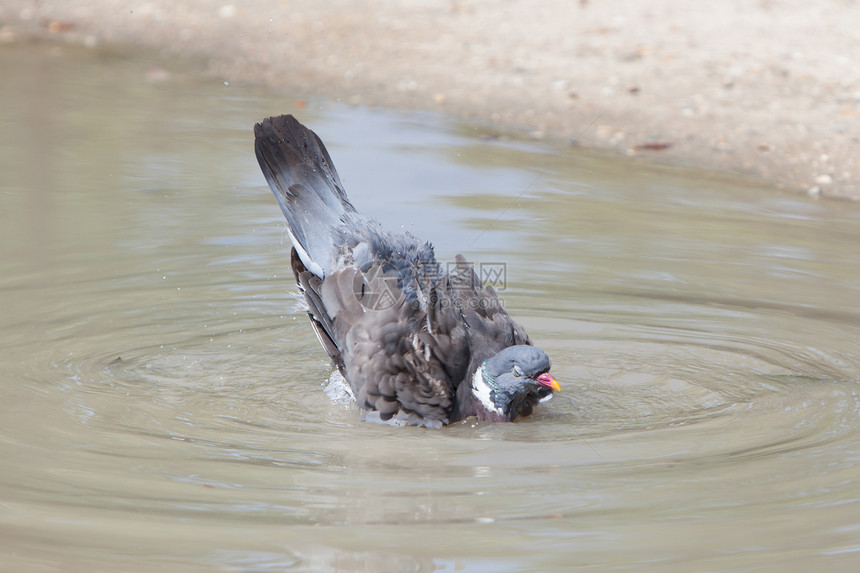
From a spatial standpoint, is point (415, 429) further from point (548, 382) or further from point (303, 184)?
point (303, 184)

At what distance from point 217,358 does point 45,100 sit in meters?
5.44

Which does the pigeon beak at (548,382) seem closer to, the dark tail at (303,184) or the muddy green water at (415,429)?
the muddy green water at (415,429)

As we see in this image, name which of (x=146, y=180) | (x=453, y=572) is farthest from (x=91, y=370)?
(x=146, y=180)

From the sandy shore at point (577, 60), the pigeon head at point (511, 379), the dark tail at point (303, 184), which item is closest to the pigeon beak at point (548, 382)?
the pigeon head at point (511, 379)

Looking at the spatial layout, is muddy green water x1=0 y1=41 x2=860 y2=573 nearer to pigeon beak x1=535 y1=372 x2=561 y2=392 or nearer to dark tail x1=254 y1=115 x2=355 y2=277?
pigeon beak x1=535 y1=372 x2=561 y2=392

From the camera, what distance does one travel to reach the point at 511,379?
4680 millimetres

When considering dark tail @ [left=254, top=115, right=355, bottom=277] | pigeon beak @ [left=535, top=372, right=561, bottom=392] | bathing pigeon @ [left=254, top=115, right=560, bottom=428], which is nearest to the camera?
pigeon beak @ [left=535, top=372, right=561, bottom=392]

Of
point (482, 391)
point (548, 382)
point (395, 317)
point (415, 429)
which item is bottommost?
point (415, 429)

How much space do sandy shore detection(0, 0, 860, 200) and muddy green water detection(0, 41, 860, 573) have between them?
590 millimetres

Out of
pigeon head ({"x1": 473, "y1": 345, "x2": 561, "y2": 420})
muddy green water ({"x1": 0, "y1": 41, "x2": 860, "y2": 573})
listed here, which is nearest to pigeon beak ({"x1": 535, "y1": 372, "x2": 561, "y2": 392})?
pigeon head ({"x1": 473, "y1": 345, "x2": 561, "y2": 420})

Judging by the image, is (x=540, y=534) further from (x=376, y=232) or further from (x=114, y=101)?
(x=114, y=101)

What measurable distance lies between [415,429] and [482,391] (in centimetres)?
34

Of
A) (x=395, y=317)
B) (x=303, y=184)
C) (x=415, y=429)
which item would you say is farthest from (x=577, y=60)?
(x=415, y=429)

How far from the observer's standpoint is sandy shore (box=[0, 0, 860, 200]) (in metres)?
8.96
